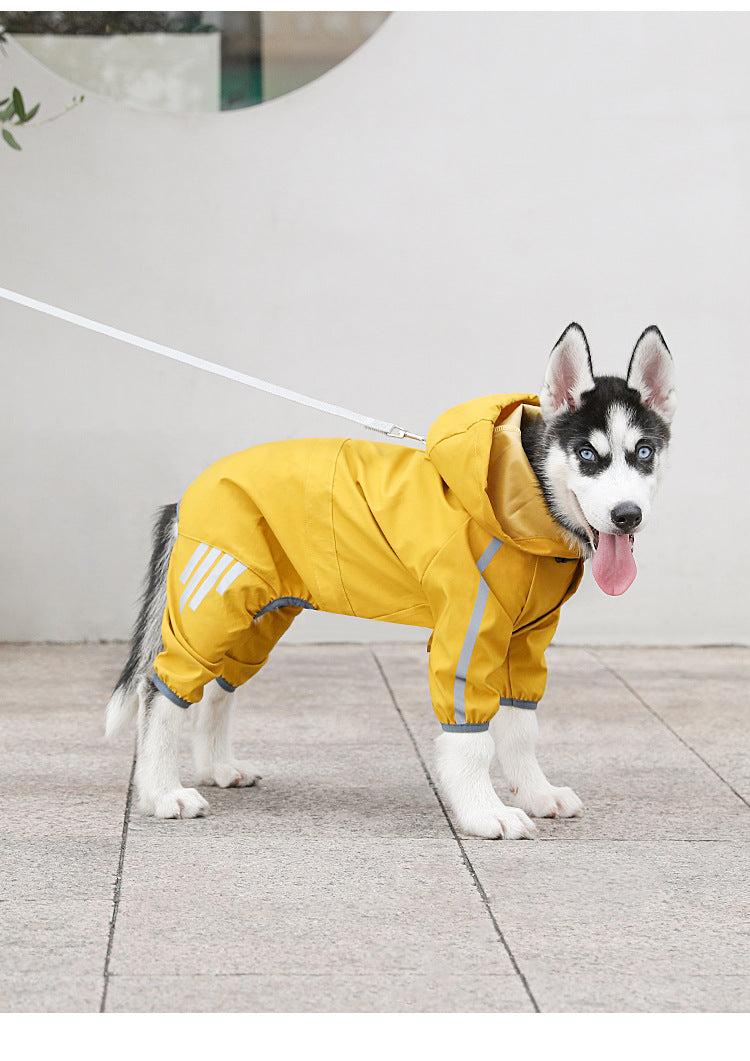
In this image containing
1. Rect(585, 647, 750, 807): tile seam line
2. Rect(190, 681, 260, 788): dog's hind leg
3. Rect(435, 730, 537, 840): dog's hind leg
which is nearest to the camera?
Rect(435, 730, 537, 840): dog's hind leg

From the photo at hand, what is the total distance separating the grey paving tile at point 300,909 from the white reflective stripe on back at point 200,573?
686 mm

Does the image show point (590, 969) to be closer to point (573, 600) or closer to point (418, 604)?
point (418, 604)

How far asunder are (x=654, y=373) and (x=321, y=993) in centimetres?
191

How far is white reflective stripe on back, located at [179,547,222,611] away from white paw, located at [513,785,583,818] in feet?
3.88

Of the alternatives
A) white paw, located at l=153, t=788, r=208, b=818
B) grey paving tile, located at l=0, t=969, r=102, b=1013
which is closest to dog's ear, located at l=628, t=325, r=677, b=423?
white paw, located at l=153, t=788, r=208, b=818

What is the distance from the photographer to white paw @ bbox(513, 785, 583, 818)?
3746 mm

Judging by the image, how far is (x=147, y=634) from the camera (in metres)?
3.88

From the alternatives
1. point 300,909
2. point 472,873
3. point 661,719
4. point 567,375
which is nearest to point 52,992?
point 300,909

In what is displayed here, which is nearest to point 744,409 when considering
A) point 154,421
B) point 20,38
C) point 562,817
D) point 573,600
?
point 573,600

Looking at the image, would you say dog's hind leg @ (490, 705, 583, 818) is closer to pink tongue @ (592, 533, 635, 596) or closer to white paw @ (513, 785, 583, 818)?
white paw @ (513, 785, 583, 818)

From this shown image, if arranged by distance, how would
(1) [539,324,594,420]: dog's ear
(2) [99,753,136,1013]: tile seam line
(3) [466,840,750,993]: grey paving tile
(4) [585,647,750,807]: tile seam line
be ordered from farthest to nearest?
(4) [585,647,750,807]: tile seam line → (1) [539,324,594,420]: dog's ear → (3) [466,840,750,993]: grey paving tile → (2) [99,753,136,1013]: tile seam line

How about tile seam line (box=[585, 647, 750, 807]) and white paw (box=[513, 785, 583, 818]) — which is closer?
white paw (box=[513, 785, 583, 818])

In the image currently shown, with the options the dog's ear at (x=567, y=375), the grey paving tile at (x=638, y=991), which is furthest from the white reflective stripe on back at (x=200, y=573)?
the grey paving tile at (x=638, y=991)

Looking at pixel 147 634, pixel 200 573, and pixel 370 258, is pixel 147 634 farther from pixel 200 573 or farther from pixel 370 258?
pixel 370 258
